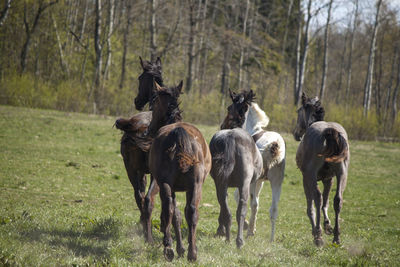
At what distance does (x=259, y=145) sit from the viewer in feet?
26.6

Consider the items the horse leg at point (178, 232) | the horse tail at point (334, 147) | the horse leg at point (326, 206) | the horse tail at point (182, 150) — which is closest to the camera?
the horse tail at point (182, 150)

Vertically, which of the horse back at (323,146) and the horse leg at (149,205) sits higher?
the horse back at (323,146)

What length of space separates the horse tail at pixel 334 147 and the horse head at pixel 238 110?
4.86ft

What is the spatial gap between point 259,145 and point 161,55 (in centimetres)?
1711

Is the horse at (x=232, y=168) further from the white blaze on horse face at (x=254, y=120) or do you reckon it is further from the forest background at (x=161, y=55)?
the forest background at (x=161, y=55)

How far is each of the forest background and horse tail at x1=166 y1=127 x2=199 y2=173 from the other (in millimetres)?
18953

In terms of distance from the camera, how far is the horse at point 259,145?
760 cm

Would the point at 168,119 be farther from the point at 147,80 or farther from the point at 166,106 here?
the point at 147,80

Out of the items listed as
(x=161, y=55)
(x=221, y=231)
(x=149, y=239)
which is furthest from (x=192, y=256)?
(x=161, y=55)

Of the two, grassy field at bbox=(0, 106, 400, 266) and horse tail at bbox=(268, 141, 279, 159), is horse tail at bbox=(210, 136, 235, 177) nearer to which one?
grassy field at bbox=(0, 106, 400, 266)

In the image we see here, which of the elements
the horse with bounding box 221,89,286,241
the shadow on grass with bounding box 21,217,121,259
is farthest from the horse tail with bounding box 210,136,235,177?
the shadow on grass with bounding box 21,217,121,259

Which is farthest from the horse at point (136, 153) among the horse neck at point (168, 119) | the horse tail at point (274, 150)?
the horse tail at point (274, 150)

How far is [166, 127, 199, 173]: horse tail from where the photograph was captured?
505 cm

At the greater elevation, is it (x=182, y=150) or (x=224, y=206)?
(x=182, y=150)
